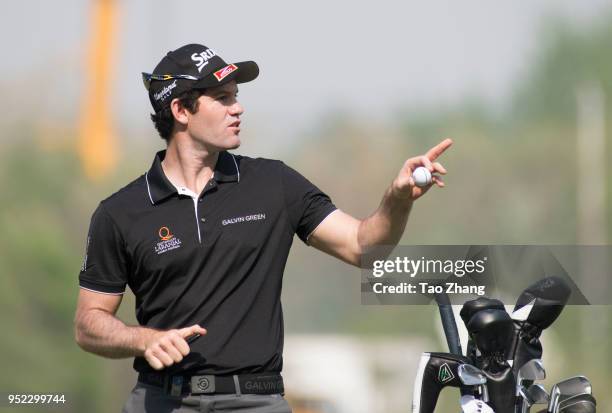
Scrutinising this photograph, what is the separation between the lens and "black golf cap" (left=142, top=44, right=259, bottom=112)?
3801mm

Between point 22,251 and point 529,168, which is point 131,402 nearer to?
point 22,251

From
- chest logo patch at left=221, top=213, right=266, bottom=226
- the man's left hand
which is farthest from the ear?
the man's left hand

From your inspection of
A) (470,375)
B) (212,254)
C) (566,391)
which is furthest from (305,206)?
(566,391)

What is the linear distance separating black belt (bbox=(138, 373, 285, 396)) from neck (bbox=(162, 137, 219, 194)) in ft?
2.19

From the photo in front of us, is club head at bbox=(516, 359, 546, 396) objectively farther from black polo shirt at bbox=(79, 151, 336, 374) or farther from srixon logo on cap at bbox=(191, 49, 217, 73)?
srixon logo on cap at bbox=(191, 49, 217, 73)

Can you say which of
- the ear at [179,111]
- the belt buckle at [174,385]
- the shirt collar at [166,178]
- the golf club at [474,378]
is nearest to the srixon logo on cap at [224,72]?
the ear at [179,111]

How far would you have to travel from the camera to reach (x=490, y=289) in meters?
4.05

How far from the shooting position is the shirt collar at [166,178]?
3.78m

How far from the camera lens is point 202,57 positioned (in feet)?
12.7

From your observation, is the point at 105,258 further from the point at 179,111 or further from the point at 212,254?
the point at 179,111

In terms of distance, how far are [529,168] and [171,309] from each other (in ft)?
56.4

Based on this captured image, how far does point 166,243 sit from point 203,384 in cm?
50

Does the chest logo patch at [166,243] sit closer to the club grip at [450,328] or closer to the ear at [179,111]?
the ear at [179,111]

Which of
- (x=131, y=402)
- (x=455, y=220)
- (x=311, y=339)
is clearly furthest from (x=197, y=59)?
(x=455, y=220)
